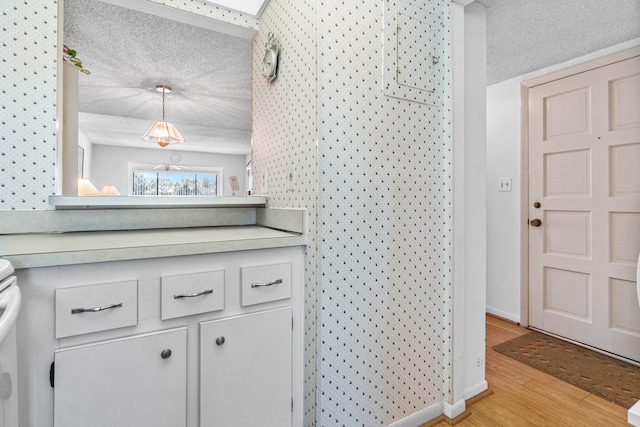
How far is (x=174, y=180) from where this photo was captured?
1.49 metres

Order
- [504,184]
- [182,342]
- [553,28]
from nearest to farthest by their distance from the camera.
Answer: [182,342]
[553,28]
[504,184]

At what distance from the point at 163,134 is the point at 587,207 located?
9.56 ft

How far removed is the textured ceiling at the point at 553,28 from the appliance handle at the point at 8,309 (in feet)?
7.29

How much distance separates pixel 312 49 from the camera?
4.00 ft

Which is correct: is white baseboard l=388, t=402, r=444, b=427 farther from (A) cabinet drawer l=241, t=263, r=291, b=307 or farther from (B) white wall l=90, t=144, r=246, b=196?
(B) white wall l=90, t=144, r=246, b=196

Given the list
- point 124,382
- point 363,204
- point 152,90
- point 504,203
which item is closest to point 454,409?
point 363,204

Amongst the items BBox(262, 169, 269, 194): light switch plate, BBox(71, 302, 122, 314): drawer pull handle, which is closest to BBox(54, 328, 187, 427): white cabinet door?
BBox(71, 302, 122, 314): drawer pull handle

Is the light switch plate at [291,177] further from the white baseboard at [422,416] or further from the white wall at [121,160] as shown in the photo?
the white baseboard at [422,416]

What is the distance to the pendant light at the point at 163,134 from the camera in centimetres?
147

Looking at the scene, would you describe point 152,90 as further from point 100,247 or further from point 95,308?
point 95,308

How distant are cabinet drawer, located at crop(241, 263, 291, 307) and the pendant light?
0.79 m

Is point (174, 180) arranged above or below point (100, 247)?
above

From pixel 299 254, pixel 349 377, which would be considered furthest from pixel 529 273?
pixel 299 254

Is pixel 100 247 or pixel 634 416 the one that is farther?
pixel 100 247
